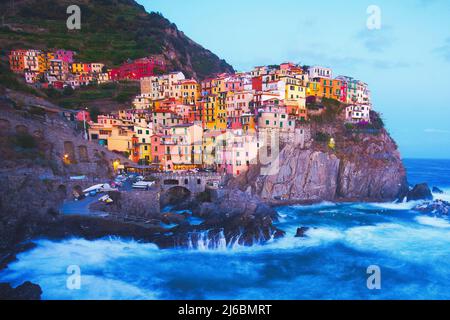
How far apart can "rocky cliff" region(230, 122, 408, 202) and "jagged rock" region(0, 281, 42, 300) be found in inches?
912

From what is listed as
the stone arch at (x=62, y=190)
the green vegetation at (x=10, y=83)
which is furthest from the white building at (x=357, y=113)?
the green vegetation at (x=10, y=83)

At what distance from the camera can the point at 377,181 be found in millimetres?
43469

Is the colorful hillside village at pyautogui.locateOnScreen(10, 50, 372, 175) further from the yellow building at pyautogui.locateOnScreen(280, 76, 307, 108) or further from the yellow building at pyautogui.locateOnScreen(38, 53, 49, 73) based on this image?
the yellow building at pyautogui.locateOnScreen(38, 53, 49, 73)

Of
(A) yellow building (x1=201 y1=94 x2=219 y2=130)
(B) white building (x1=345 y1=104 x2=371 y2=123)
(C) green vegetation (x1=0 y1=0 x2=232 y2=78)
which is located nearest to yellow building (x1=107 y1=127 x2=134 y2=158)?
(A) yellow building (x1=201 y1=94 x2=219 y2=130)

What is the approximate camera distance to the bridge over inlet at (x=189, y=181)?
34.9 meters

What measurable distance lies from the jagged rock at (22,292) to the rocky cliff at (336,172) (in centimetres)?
2317

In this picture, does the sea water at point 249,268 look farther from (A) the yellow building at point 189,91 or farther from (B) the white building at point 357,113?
(A) the yellow building at point 189,91

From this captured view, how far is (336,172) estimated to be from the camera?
1658 inches

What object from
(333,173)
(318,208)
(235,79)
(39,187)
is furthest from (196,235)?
(235,79)

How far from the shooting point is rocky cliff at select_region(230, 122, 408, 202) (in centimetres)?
3956

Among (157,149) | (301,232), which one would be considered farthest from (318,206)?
(157,149)

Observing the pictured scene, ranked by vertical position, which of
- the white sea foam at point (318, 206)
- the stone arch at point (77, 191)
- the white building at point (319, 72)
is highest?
the white building at point (319, 72)
